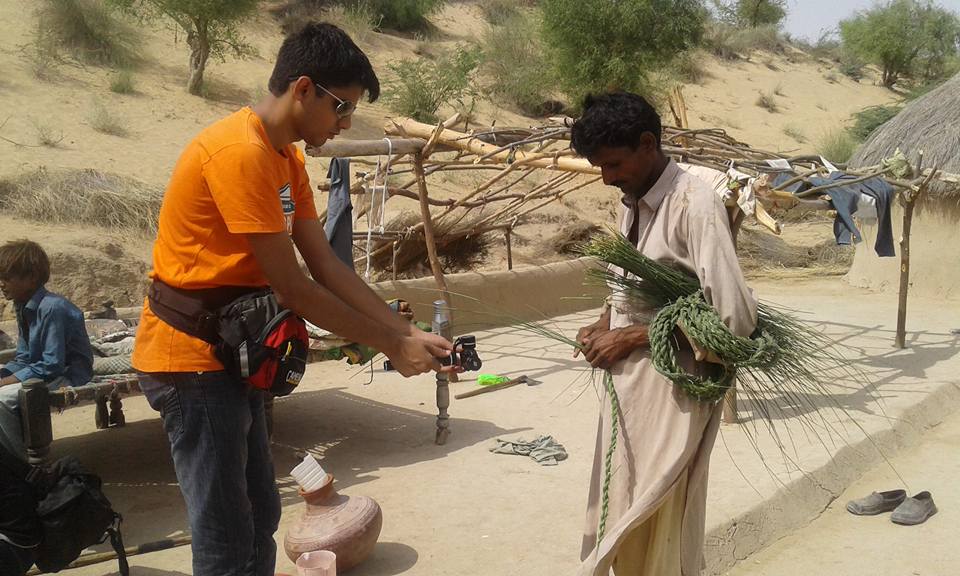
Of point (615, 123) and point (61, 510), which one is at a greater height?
point (615, 123)

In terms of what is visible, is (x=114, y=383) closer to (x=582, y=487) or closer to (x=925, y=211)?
(x=582, y=487)

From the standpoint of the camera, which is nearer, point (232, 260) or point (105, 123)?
point (232, 260)

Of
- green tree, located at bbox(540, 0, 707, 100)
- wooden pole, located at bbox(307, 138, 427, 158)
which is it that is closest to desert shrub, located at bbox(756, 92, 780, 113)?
green tree, located at bbox(540, 0, 707, 100)

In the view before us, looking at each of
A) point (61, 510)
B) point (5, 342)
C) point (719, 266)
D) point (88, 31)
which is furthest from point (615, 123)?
point (88, 31)

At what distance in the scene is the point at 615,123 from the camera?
2359 millimetres

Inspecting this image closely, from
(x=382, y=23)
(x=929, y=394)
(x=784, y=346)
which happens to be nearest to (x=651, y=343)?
(x=784, y=346)

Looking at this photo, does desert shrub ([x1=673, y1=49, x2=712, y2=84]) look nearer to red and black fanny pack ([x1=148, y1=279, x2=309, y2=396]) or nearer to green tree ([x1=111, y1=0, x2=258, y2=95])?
green tree ([x1=111, y1=0, x2=258, y2=95])

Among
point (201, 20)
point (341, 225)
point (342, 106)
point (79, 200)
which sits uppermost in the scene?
point (201, 20)

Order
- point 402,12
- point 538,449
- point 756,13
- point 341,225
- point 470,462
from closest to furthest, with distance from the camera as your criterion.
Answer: point 470,462 < point 538,449 < point 341,225 < point 402,12 < point 756,13

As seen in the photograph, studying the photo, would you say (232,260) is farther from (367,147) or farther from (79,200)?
(79,200)

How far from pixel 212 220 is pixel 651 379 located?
1237 mm

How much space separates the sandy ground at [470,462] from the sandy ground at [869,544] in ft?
0.40

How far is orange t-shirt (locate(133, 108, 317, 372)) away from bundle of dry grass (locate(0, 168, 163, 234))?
31.7 ft

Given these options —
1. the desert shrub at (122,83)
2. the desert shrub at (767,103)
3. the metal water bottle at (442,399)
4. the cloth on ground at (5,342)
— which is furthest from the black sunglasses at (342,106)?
the desert shrub at (767,103)
